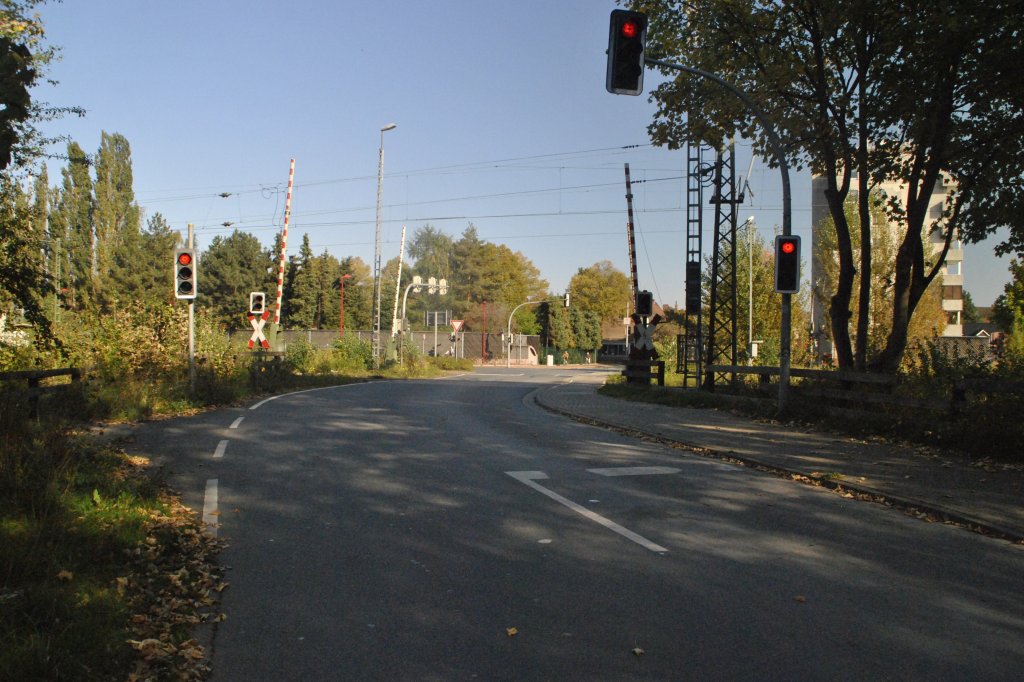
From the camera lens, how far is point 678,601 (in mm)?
4996

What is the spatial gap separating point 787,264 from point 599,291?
309ft

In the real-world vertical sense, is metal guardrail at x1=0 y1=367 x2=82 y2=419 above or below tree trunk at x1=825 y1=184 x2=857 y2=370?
below

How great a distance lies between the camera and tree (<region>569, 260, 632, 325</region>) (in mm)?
108688

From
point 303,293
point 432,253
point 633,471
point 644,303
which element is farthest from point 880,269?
point 432,253

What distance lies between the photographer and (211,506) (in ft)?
25.6

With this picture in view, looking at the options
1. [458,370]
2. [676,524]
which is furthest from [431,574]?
[458,370]

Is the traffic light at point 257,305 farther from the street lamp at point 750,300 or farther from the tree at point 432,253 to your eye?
the tree at point 432,253

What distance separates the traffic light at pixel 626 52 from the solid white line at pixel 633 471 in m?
4.97

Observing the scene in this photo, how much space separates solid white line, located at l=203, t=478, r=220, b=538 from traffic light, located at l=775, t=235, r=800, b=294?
10.6 m

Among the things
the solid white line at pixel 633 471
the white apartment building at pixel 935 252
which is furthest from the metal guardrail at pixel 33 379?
the white apartment building at pixel 935 252

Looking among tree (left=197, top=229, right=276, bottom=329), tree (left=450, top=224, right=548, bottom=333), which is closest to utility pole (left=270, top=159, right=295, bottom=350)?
tree (left=197, top=229, right=276, bottom=329)

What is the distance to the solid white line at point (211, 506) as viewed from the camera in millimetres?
7023

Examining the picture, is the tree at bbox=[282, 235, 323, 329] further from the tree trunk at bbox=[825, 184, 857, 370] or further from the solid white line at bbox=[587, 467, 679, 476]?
the solid white line at bbox=[587, 467, 679, 476]

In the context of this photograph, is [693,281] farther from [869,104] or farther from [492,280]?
[492,280]
